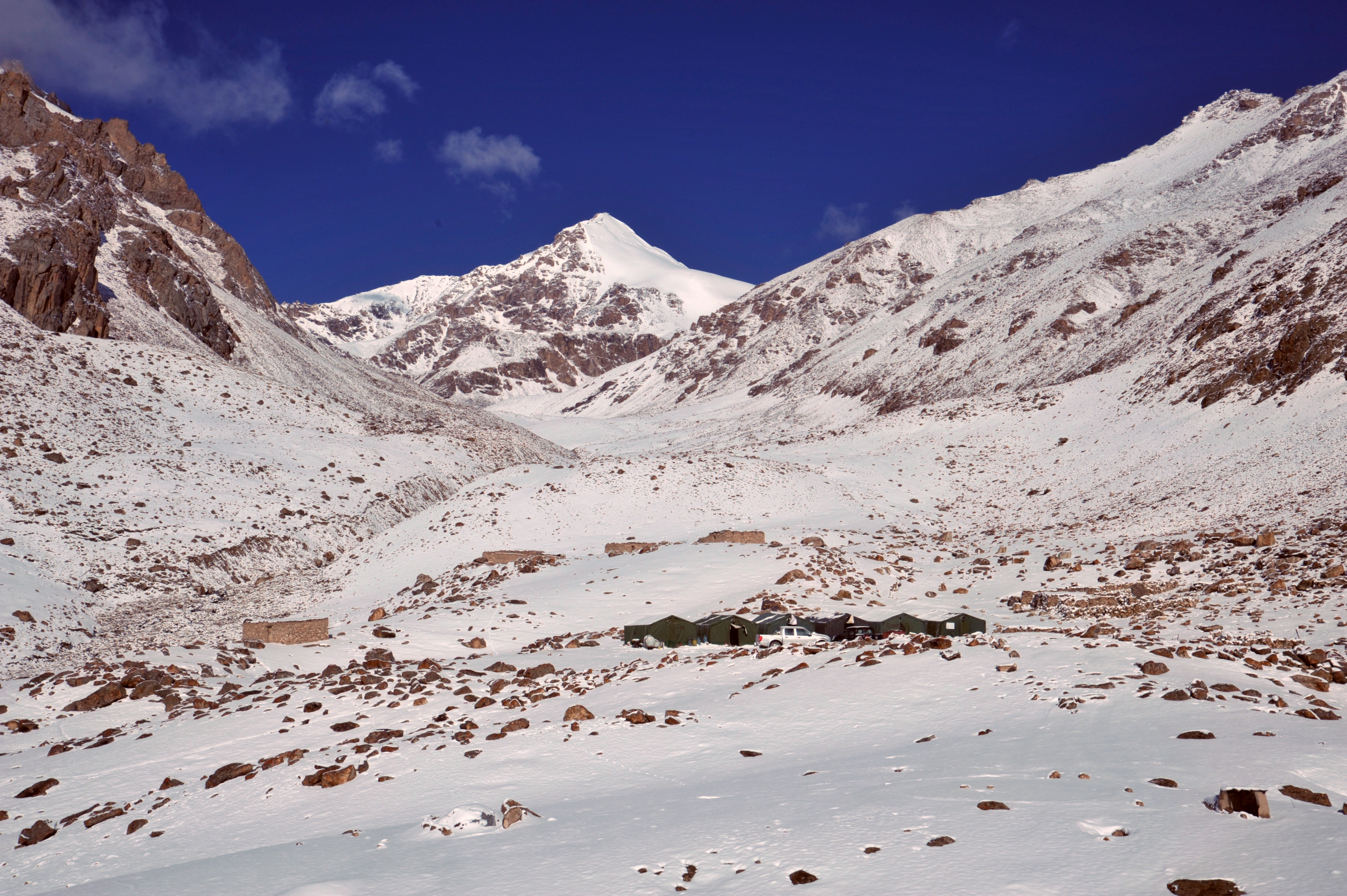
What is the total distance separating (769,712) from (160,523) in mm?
28082

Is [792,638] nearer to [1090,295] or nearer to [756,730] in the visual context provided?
[756,730]

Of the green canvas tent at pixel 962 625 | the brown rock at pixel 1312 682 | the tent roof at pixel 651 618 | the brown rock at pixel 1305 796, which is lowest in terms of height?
the brown rock at pixel 1305 796

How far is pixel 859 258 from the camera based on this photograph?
156 metres

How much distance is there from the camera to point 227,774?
11586mm

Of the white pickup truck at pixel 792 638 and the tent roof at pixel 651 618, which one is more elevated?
the tent roof at pixel 651 618

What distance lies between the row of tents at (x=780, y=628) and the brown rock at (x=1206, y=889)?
13.3 metres

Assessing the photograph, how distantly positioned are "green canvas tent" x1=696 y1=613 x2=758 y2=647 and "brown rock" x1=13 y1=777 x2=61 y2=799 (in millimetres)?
12830

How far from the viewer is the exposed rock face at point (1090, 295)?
48094 mm

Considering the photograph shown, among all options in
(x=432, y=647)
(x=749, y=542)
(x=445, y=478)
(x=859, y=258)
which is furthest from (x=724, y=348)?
(x=432, y=647)

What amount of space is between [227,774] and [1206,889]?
11.7 meters

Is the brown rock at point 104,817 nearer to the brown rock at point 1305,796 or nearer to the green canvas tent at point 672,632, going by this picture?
the green canvas tent at point 672,632

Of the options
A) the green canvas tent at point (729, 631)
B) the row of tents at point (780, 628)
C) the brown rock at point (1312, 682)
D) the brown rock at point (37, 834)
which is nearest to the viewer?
the brown rock at point (37, 834)

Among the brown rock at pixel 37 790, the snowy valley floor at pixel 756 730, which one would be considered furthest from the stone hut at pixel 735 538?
the brown rock at pixel 37 790

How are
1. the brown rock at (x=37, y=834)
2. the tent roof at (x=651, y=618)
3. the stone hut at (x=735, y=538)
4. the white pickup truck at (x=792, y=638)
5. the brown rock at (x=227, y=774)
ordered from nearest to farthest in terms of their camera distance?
the brown rock at (x=37, y=834)
the brown rock at (x=227, y=774)
the white pickup truck at (x=792, y=638)
the tent roof at (x=651, y=618)
the stone hut at (x=735, y=538)
